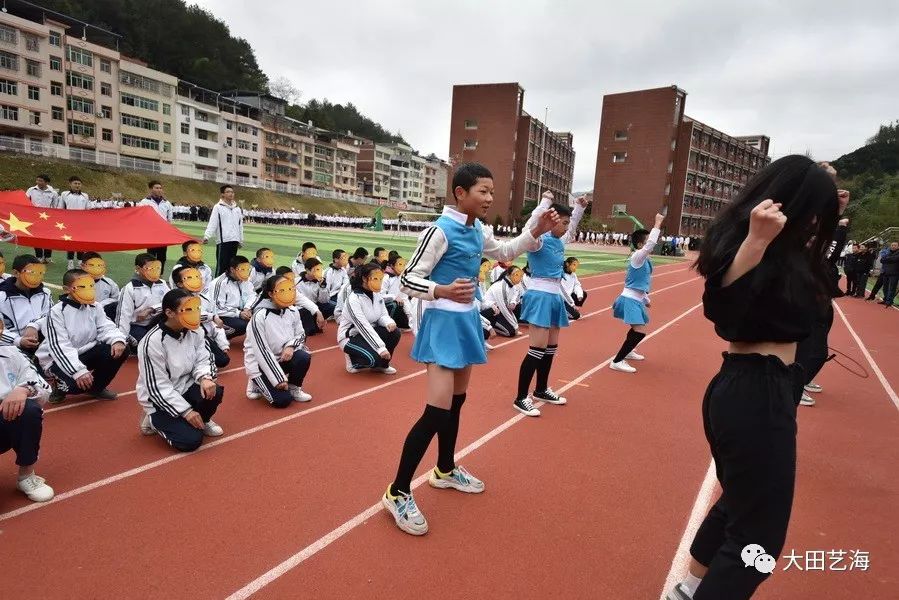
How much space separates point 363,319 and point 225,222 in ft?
15.3

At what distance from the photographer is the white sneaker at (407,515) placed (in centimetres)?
289

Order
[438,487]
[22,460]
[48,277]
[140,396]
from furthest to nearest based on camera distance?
[48,277] → [140,396] → [438,487] → [22,460]

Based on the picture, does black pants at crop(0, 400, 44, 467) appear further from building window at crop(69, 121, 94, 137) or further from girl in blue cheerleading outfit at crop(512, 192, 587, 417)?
building window at crop(69, 121, 94, 137)

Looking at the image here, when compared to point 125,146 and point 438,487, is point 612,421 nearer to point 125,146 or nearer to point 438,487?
point 438,487

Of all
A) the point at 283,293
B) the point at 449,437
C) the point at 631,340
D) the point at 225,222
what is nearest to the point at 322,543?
the point at 449,437

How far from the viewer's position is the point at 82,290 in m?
4.70

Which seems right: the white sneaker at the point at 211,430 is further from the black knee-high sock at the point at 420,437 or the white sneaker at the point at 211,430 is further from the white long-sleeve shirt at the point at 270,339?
the black knee-high sock at the point at 420,437

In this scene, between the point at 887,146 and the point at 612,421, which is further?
the point at 887,146

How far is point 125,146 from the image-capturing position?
48844 mm

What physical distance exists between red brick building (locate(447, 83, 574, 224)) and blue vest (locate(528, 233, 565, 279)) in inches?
1984

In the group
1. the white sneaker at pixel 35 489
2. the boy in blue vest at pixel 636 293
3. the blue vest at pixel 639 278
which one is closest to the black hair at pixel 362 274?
the boy in blue vest at pixel 636 293

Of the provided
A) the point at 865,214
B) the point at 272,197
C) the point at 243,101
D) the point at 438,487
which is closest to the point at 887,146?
the point at 865,214

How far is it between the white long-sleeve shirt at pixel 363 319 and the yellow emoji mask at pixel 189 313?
2.33 meters

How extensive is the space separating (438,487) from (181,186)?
162 ft
